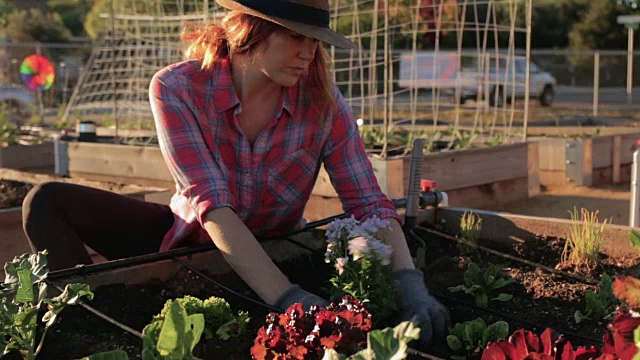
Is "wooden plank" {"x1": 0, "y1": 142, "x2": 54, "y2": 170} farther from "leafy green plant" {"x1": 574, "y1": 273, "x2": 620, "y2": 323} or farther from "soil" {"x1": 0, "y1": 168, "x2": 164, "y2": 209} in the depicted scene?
"leafy green plant" {"x1": 574, "y1": 273, "x2": 620, "y2": 323}

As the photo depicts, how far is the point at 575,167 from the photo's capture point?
7.77 meters

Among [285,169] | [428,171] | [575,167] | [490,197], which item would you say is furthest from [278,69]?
[575,167]

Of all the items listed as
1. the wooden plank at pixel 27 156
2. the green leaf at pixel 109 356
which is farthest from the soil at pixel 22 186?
the green leaf at pixel 109 356

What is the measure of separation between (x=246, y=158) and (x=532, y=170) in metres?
4.38

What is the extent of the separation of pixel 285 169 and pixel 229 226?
1.25ft

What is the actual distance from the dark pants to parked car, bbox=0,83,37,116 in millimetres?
12348

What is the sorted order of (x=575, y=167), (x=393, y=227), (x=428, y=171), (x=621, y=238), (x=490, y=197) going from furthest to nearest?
(x=575, y=167) < (x=490, y=197) < (x=428, y=171) < (x=621, y=238) < (x=393, y=227)

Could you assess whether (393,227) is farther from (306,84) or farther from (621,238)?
(621,238)

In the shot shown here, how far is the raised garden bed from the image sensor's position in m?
2.22

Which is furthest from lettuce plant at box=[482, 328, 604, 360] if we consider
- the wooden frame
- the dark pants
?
the wooden frame

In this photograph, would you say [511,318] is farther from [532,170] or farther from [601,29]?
[601,29]

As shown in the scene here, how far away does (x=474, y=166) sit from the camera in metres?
6.20

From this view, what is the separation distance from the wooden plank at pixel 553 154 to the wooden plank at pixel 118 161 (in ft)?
10.4

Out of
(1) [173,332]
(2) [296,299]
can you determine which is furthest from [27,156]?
(1) [173,332]
